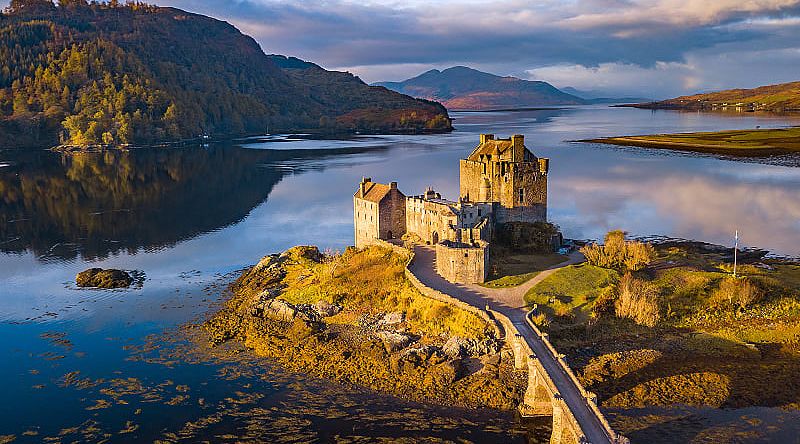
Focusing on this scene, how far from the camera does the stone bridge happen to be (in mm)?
28250

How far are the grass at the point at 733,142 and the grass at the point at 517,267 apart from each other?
105 metres

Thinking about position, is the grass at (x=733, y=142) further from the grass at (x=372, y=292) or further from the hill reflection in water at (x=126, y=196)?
the grass at (x=372, y=292)

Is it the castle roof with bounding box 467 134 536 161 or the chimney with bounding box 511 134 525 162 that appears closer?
the chimney with bounding box 511 134 525 162

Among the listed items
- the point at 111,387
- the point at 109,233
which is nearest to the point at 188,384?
the point at 111,387

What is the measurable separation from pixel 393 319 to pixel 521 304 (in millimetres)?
8624

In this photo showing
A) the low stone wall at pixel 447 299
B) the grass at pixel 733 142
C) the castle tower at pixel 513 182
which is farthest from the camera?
the grass at pixel 733 142

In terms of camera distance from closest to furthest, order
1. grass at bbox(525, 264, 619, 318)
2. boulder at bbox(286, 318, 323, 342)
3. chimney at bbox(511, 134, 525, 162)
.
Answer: grass at bbox(525, 264, 619, 318)
boulder at bbox(286, 318, 323, 342)
chimney at bbox(511, 134, 525, 162)

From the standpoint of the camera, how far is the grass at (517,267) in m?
46.4

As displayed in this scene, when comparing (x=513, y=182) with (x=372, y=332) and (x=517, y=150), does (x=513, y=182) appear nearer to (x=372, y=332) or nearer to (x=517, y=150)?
(x=517, y=150)

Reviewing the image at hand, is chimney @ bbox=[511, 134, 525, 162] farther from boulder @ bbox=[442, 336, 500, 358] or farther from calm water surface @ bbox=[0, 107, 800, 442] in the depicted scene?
boulder @ bbox=[442, 336, 500, 358]

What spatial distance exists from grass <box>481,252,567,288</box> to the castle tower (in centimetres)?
567

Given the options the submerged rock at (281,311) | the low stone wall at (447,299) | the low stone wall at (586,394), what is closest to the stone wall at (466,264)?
the low stone wall at (447,299)

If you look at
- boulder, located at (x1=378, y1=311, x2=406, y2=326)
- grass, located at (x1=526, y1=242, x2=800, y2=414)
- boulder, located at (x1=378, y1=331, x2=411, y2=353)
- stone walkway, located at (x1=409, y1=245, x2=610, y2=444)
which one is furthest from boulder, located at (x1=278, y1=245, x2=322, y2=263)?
grass, located at (x1=526, y1=242, x2=800, y2=414)

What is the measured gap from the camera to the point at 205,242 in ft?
253
